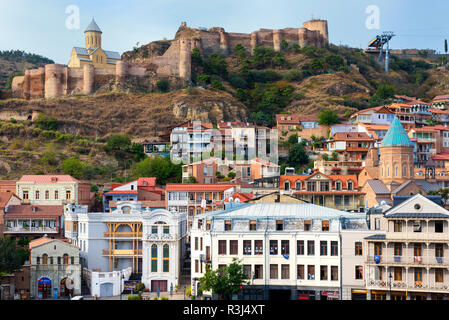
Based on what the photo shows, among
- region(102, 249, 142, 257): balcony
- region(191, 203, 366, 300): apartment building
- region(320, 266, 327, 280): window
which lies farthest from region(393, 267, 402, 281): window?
region(102, 249, 142, 257): balcony

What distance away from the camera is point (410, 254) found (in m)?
44.7

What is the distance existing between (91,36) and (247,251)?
8624 centimetres

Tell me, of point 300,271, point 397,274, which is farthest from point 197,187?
point 397,274

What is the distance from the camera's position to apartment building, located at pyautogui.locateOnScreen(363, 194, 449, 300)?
1731 inches

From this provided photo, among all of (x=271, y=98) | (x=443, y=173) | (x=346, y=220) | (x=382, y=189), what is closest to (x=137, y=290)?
(x=346, y=220)

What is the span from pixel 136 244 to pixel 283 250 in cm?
1336

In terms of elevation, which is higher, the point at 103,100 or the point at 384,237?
the point at 103,100

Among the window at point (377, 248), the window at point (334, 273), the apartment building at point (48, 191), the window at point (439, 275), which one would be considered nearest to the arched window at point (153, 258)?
the window at point (334, 273)

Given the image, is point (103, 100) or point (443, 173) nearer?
point (443, 173)

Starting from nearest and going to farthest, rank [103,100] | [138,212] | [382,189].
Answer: [138,212] → [382,189] → [103,100]

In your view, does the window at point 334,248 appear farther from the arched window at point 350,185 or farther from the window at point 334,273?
the arched window at point 350,185

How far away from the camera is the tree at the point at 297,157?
94062 mm

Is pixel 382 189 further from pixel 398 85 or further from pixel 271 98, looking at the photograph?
pixel 398 85

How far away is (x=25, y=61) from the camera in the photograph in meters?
197
